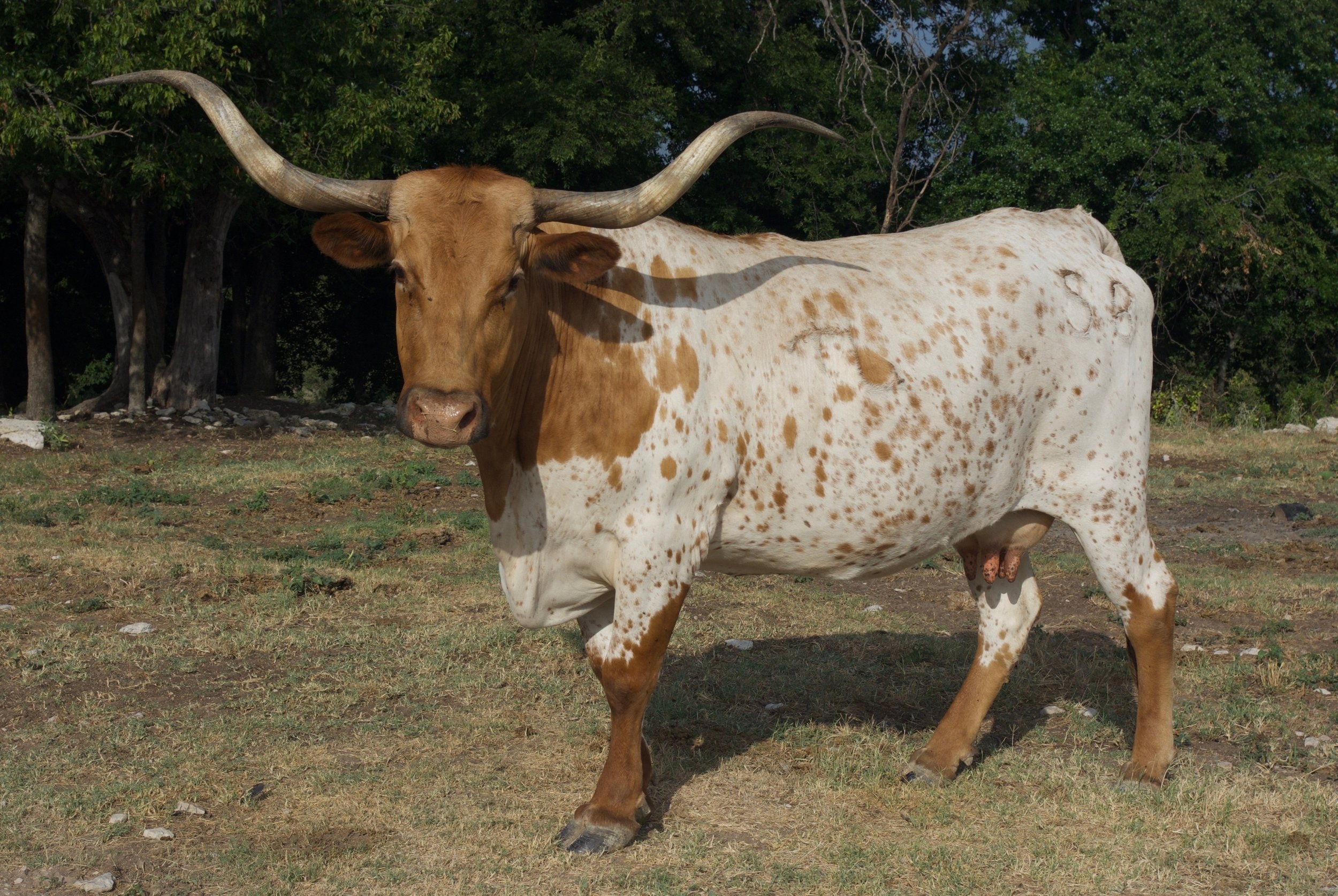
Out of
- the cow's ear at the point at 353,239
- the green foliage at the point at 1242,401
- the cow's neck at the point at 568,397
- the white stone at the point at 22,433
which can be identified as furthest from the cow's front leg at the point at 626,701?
the green foliage at the point at 1242,401

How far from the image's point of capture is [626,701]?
4367 millimetres

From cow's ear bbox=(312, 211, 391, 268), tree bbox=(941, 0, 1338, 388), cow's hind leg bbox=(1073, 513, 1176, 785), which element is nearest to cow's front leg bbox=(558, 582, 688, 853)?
cow's ear bbox=(312, 211, 391, 268)

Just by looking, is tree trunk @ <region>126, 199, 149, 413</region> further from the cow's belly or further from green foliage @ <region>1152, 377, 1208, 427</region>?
the cow's belly

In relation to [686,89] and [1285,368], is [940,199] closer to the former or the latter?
[686,89]

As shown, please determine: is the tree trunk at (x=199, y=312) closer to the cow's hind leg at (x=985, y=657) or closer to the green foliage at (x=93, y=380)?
the green foliage at (x=93, y=380)

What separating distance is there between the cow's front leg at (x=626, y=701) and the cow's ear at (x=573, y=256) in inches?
42.4

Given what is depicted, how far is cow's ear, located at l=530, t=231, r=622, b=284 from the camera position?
3994mm

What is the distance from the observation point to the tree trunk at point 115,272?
16766mm

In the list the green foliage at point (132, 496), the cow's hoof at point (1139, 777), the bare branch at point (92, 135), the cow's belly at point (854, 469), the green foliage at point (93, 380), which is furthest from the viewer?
the green foliage at point (93, 380)

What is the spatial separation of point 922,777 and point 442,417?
2.53m

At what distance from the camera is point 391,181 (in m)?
4.19

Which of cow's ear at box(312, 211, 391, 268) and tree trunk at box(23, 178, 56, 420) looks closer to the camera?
cow's ear at box(312, 211, 391, 268)

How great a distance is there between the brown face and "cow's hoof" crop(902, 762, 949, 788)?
228cm

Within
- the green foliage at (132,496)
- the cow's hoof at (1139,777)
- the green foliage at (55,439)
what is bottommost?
the green foliage at (55,439)
